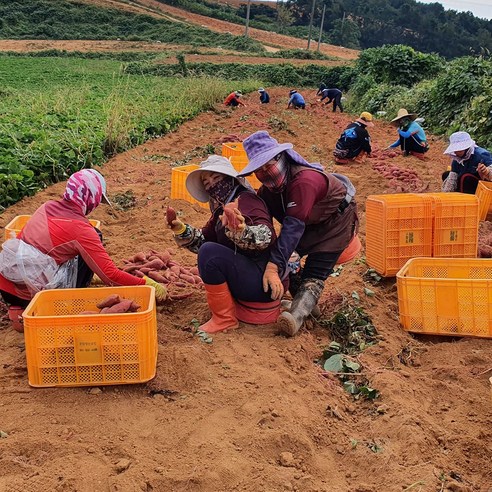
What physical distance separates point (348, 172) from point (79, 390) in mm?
6933

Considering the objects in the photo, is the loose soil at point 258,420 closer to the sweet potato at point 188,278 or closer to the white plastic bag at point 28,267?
the sweet potato at point 188,278

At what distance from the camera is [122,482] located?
7.59 ft

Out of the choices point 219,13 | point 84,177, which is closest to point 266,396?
point 84,177

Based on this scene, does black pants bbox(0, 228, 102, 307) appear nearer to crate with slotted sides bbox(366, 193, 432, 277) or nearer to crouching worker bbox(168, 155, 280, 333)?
crouching worker bbox(168, 155, 280, 333)

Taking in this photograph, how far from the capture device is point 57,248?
349 centimetres

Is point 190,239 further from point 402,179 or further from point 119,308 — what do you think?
point 402,179

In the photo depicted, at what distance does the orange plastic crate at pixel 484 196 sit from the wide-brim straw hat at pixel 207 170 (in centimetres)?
312

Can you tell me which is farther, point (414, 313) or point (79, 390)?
point (414, 313)

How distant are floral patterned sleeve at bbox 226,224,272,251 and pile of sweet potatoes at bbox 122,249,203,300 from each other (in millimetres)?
984

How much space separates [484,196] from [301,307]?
10.1 ft

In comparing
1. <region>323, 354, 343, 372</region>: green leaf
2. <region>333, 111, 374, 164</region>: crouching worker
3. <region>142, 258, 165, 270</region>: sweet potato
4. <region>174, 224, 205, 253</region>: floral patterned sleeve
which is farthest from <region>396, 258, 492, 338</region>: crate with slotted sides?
<region>333, 111, 374, 164</region>: crouching worker

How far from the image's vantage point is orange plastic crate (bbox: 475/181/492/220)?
5.70m

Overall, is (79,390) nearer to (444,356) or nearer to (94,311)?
(94,311)

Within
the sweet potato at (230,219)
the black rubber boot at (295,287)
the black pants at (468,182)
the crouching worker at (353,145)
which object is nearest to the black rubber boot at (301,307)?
the black rubber boot at (295,287)
